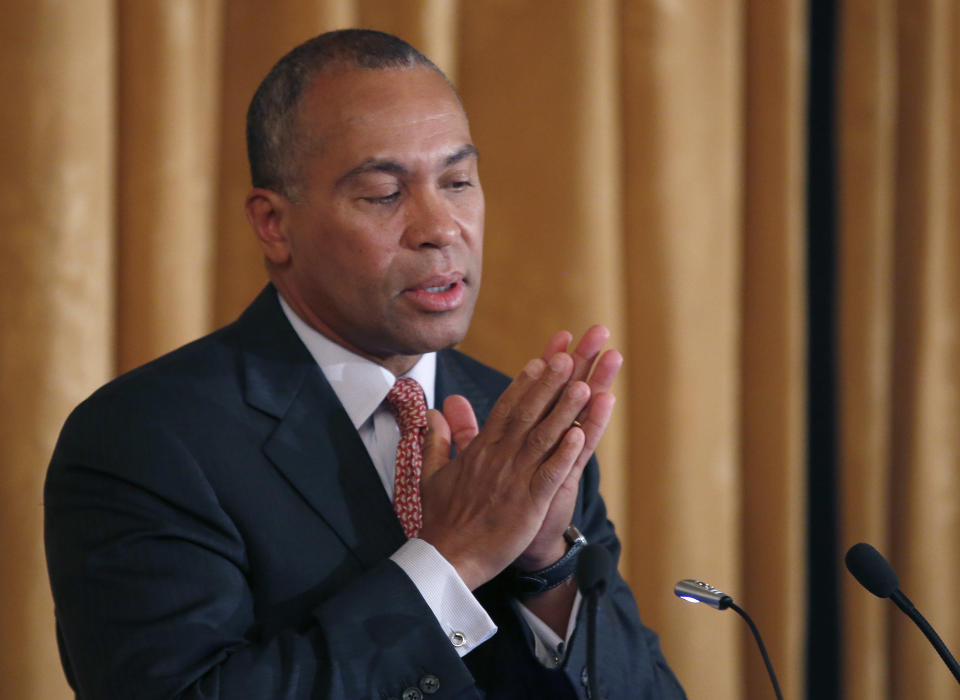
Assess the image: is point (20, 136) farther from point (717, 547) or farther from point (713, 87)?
point (717, 547)

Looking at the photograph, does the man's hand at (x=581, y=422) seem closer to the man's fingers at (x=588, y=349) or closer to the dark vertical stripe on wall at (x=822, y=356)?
the man's fingers at (x=588, y=349)

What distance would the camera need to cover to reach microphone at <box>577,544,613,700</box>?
34.6 inches

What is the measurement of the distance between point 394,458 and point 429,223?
312 mm

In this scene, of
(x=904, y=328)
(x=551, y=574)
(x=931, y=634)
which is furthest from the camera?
(x=904, y=328)

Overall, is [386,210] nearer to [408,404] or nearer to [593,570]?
[408,404]

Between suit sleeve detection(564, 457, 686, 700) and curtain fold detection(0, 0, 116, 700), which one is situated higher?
curtain fold detection(0, 0, 116, 700)

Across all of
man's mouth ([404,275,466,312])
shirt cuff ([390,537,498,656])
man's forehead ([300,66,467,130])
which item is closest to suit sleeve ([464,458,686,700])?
shirt cuff ([390,537,498,656])

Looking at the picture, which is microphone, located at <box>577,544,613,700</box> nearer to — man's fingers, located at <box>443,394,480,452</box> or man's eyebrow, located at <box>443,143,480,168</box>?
man's fingers, located at <box>443,394,480,452</box>

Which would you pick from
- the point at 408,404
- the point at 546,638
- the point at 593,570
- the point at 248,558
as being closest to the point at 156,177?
the point at 408,404

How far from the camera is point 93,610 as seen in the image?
3.57ft

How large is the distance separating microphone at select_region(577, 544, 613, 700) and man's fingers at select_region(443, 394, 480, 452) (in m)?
0.42

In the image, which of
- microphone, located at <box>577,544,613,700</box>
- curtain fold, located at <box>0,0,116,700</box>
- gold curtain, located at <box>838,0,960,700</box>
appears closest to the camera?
microphone, located at <box>577,544,613,700</box>

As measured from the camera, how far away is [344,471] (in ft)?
4.15

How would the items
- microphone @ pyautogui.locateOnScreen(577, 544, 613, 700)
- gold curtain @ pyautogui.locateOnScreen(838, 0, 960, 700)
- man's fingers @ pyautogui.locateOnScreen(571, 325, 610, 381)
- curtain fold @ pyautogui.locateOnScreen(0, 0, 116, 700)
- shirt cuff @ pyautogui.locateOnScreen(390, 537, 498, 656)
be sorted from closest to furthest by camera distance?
microphone @ pyautogui.locateOnScreen(577, 544, 613, 700) → shirt cuff @ pyautogui.locateOnScreen(390, 537, 498, 656) → man's fingers @ pyautogui.locateOnScreen(571, 325, 610, 381) → curtain fold @ pyautogui.locateOnScreen(0, 0, 116, 700) → gold curtain @ pyautogui.locateOnScreen(838, 0, 960, 700)
